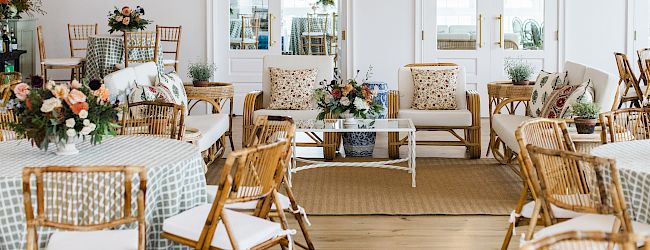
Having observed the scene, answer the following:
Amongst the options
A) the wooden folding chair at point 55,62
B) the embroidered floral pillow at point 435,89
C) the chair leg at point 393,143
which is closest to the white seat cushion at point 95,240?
the chair leg at point 393,143

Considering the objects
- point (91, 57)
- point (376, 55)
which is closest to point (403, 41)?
point (376, 55)

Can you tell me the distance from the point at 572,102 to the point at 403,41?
4.39m

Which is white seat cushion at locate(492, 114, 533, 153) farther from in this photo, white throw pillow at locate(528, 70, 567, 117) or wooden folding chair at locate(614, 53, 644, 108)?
wooden folding chair at locate(614, 53, 644, 108)

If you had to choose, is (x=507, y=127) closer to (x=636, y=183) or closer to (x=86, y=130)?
(x=636, y=183)

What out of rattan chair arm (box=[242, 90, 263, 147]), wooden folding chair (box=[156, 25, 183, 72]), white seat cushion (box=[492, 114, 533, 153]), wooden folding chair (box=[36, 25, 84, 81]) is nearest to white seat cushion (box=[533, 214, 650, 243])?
white seat cushion (box=[492, 114, 533, 153])

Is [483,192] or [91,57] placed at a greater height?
[91,57]

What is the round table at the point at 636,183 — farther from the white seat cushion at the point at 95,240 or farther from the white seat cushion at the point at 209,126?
the white seat cushion at the point at 209,126

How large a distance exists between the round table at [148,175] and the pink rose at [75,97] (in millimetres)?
250

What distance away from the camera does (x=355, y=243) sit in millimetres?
4887

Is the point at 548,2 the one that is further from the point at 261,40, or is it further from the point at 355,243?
the point at 355,243

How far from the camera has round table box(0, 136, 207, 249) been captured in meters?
3.49

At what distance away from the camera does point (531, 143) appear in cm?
442

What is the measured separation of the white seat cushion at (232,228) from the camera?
3.42 m

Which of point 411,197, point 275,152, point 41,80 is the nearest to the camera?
point 275,152
